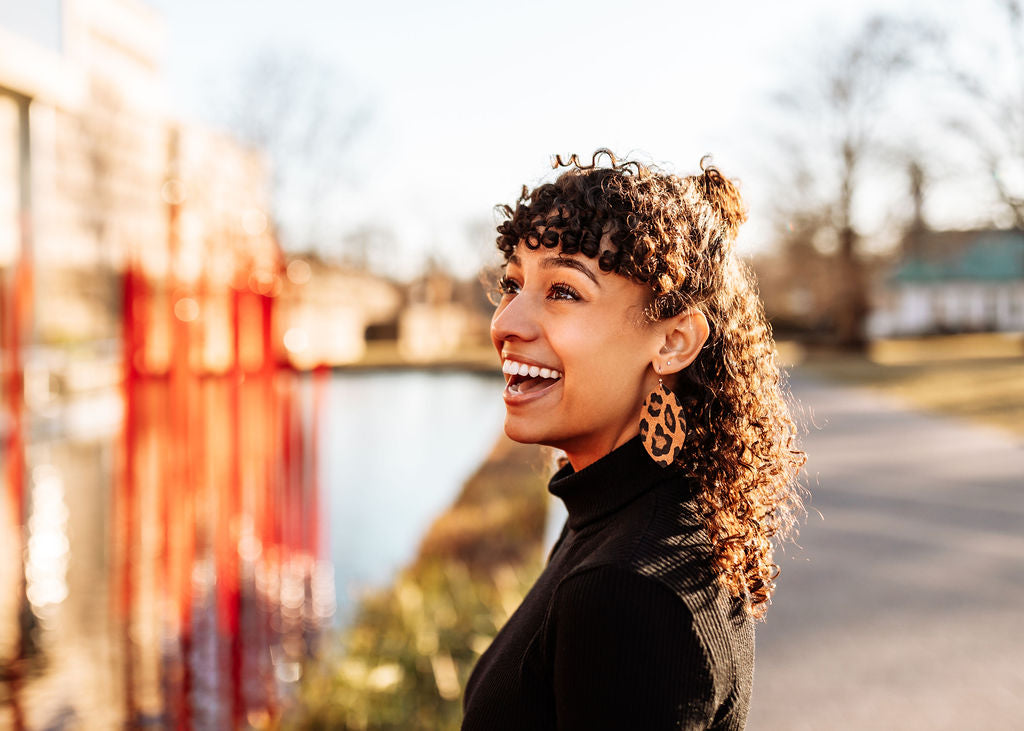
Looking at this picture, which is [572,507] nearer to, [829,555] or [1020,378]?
[829,555]

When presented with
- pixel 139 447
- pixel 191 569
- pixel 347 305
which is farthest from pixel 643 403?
pixel 347 305

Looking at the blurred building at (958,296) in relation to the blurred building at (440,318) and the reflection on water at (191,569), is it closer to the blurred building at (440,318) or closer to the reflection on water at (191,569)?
the blurred building at (440,318)

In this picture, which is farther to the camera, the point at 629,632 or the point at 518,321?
the point at 518,321

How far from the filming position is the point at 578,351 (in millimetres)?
1408

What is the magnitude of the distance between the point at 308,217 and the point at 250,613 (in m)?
26.1

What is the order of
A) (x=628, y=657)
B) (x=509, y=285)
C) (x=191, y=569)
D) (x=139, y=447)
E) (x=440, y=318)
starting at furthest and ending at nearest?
(x=440, y=318)
(x=139, y=447)
(x=191, y=569)
(x=509, y=285)
(x=628, y=657)

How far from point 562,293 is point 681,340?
7.8 inches

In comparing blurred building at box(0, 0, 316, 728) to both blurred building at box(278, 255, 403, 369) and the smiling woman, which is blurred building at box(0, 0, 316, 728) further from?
blurred building at box(278, 255, 403, 369)

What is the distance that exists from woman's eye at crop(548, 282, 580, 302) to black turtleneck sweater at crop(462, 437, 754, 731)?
237 mm

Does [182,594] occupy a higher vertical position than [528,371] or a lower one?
lower

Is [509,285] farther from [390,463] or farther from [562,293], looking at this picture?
[390,463]

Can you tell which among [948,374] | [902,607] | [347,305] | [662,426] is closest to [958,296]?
[347,305]

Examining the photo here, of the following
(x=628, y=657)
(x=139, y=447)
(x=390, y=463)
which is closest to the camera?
(x=628, y=657)

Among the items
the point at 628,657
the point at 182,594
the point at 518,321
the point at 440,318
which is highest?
the point at 440,318
